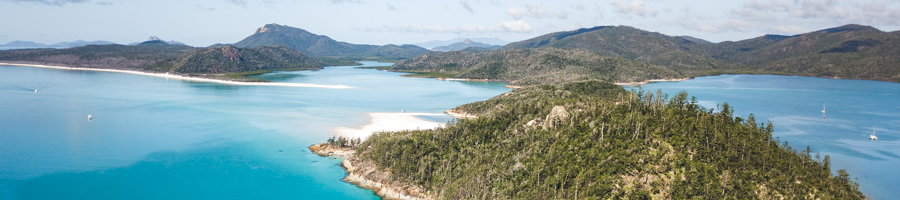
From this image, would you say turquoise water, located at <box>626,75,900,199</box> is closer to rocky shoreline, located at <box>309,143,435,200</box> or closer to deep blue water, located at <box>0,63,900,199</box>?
deep blue water, located at <box>0,63,900,199</box>

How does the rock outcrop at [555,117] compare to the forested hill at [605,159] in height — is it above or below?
above

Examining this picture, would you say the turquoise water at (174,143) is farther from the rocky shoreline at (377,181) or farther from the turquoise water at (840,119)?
the turquoise water at (840,119)

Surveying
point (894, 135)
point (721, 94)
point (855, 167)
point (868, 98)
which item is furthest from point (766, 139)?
point (868, 98)

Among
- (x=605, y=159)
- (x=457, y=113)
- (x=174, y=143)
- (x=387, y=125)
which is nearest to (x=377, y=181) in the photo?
(x=605, y=159)

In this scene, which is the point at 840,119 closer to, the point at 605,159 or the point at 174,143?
the point at 605,159

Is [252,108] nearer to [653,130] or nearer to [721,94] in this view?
[653,130]

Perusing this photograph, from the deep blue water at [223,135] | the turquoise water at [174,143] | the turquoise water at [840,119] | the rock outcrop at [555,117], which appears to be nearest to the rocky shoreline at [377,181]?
the turquoise water at [174,143]
